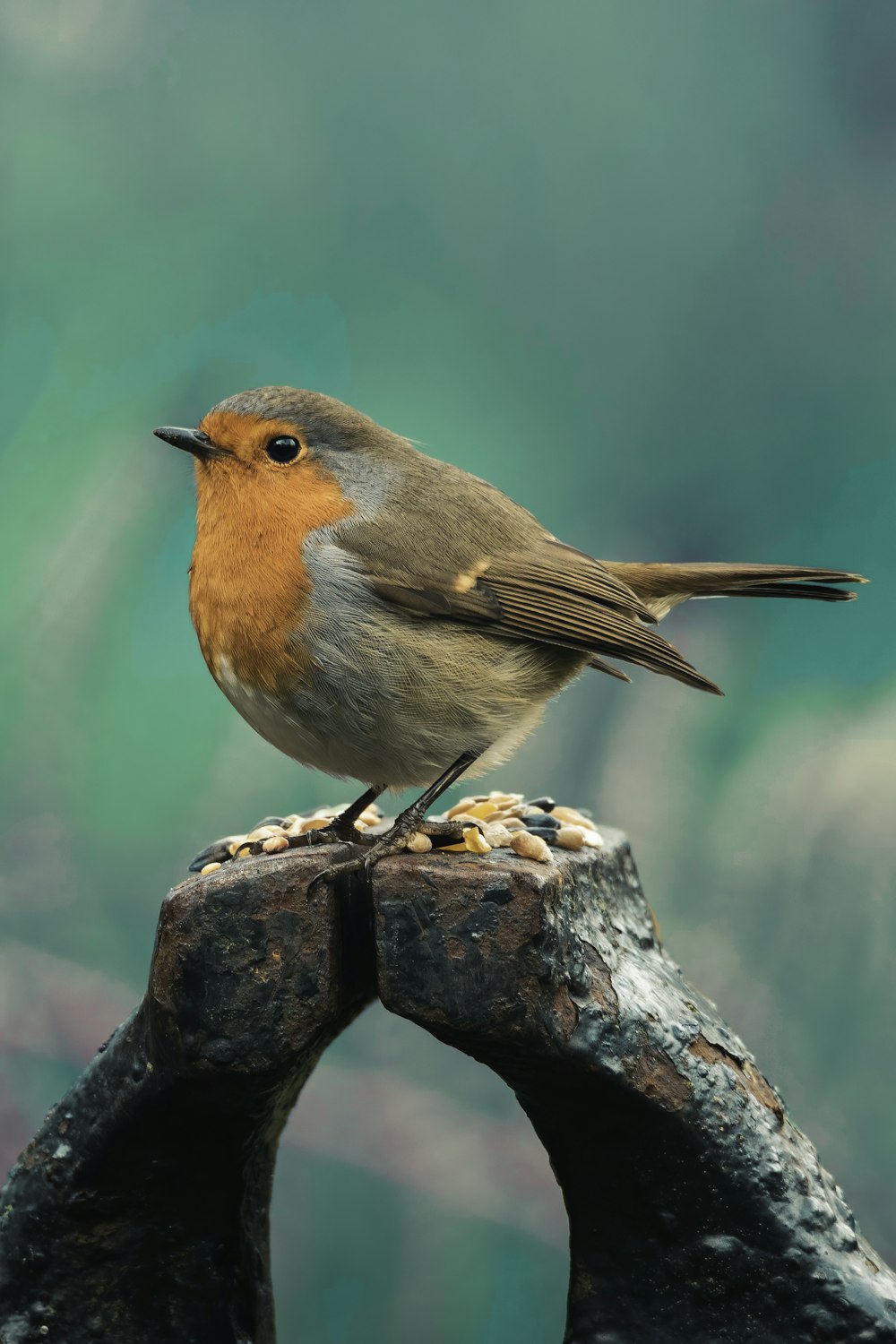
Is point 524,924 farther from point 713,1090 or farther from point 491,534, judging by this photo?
point 491,534

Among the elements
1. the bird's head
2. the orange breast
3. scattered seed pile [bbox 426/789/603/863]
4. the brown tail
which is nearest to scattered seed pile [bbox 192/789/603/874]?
scattered seed pile [bbox 426/789/603/863]

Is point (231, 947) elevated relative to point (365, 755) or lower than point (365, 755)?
lower

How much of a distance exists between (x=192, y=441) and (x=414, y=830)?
707 mm

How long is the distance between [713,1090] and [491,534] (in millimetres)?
960

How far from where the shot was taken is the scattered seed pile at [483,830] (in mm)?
1884

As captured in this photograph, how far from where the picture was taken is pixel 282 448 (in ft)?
6.77

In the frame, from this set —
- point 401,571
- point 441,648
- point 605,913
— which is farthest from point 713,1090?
point 401,571

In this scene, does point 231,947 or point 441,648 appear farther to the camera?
point 441,648

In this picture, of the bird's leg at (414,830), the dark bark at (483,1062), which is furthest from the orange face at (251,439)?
the dark bark at (483,1062)

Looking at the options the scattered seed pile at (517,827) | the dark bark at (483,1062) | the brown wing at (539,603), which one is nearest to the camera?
the dark bark at (483,1062)

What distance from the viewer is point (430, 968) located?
1.63m

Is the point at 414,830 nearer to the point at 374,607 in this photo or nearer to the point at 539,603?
the point at 374,607

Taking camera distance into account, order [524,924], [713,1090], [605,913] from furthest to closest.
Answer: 1. [605,913]
2. [713,1090]
3. [524,924]

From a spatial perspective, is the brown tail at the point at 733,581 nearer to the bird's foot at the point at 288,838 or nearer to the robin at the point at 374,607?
the robin at the point at 374,607
